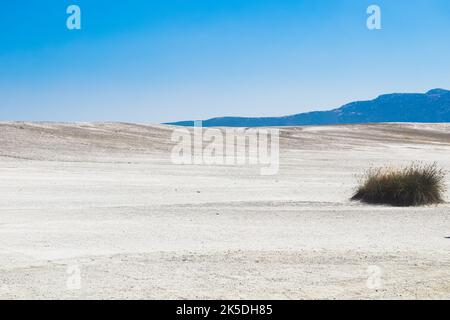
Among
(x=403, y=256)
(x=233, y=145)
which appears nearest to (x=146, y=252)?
(x=403, y=256)

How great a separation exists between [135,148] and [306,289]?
33.9 metres
